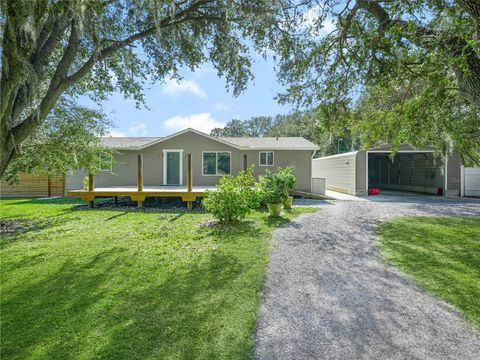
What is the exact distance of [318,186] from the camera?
48.7 feet

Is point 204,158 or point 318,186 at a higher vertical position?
point 204,158

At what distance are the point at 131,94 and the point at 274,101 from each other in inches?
148

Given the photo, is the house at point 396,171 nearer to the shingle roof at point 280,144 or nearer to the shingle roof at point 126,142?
the shingle roof at point 280,144

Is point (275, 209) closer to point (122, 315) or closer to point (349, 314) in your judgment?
point (349, 314)

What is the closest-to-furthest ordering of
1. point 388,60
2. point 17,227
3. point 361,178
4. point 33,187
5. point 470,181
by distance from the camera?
point 388,60 < point 17,227 < point 470,181 < point 33,187 < point 361,178

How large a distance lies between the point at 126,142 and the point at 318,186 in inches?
428

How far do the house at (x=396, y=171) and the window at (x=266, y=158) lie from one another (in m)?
4.46

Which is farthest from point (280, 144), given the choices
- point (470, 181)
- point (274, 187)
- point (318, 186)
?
point (470, 181)

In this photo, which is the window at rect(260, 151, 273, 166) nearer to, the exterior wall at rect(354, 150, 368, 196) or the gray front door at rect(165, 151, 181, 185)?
the gray front door at rect(165, 151, 181, 185)

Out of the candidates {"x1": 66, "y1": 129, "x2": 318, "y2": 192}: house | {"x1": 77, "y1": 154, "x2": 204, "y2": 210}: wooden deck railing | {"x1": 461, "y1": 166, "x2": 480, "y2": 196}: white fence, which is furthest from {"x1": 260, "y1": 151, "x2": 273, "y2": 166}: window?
{"x1": 461, "y1": 166, "x2": 480, "y2": 196}: white fence

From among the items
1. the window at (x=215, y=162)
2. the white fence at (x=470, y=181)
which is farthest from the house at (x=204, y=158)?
the white fence at (x=470, y=181)

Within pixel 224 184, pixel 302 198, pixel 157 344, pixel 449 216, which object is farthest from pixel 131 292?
pixel 302 198

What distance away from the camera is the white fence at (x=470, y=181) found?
1427cm

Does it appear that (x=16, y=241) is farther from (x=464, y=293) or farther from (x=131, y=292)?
(x=464, y=293)
